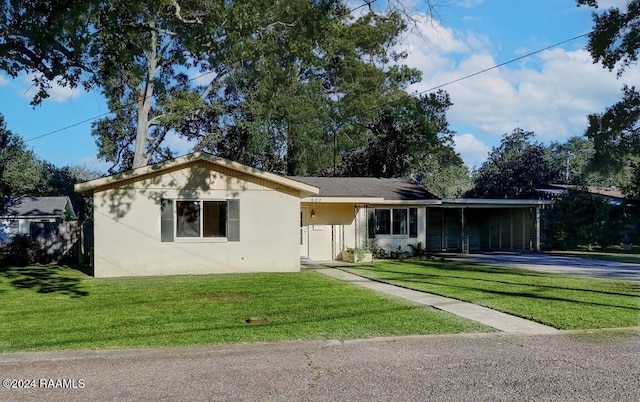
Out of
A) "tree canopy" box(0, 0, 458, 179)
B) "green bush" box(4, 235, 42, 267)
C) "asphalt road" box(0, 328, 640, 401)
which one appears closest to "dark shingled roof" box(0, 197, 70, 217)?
"tree canopy" box(0, 0, 458, 179)

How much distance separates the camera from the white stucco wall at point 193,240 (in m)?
14.8

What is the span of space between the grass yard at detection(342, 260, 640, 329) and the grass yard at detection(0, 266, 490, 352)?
146 cm

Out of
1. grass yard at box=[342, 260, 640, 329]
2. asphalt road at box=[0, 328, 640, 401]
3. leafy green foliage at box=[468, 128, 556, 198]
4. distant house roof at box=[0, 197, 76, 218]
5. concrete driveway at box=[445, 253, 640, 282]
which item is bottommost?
concrete driveway at box=[445, 253, 640, 282]

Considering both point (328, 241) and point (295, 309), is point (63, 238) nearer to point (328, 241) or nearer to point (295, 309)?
point (328, 241)

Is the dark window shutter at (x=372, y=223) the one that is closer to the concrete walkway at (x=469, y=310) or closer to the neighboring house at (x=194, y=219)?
the neighboring house at (x=194, y=219)

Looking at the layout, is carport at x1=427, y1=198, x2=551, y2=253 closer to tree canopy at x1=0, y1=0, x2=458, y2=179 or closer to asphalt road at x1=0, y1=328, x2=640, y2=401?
tree canopy at x1=0, y1=0, x2=458, y2=179

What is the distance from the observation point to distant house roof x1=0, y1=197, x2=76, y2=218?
3309 cm

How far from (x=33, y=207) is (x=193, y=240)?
2475cm

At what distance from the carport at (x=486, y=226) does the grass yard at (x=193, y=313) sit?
12.6 metres

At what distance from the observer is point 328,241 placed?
20281mm

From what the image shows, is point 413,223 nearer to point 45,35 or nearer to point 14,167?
point 45,35

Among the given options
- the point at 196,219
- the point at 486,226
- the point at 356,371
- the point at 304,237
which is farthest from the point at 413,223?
the point at 356,371

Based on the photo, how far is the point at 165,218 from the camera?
589 inches

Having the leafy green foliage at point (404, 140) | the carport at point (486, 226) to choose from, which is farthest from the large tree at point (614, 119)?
the leafy green foliage at point (404, 140)
